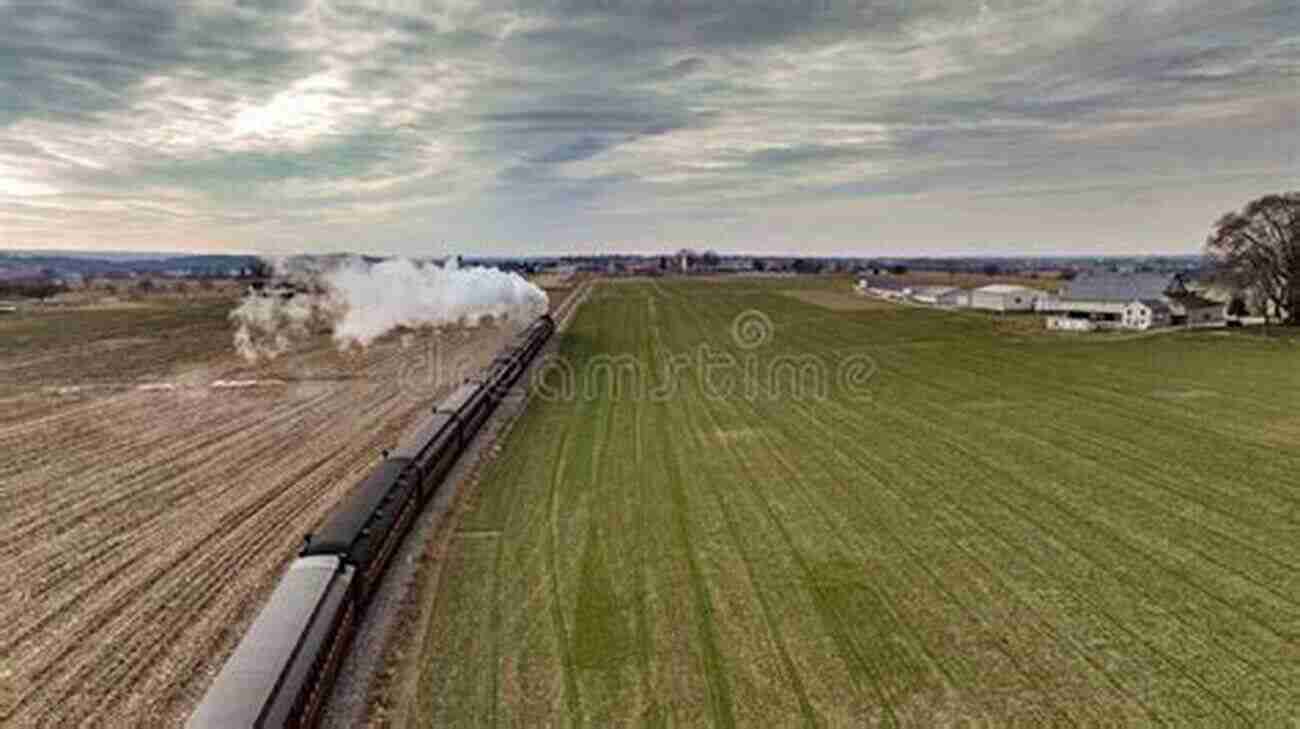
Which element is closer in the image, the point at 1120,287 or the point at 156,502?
the point at 156,502

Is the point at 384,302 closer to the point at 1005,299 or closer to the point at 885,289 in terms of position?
the point at 1005,299

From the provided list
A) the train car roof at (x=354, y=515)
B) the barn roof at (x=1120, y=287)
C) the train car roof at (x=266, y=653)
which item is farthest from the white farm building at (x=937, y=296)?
the train car roof at (x=266, y=653)

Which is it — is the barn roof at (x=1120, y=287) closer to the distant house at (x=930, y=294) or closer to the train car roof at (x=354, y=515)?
the distant house at (x=930, y=294)

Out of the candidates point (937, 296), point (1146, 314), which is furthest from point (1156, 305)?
point (937, 296)

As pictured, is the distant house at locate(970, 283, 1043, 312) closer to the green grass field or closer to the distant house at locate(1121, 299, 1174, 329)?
the distant house at locate(1121, 299, 1174, 329)

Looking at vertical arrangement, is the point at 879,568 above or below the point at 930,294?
below

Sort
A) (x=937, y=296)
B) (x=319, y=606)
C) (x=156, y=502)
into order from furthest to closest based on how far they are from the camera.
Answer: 1. (x=937, y=296)
2. (x=156, y=502)
3. (x=319, y=606)
